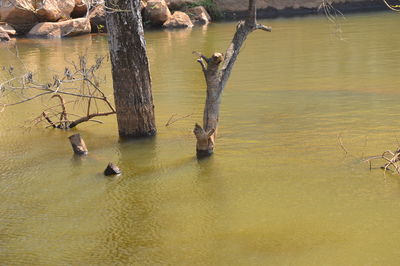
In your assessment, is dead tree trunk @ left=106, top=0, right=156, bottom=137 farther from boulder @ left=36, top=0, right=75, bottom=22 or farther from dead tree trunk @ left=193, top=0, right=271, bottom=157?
boulder @ left=36, top=0, right=75, bottom=22

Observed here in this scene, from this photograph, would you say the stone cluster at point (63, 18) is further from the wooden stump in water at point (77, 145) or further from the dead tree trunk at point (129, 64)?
the wooden stump in water at point (77, 145)

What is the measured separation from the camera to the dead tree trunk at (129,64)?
286 inches

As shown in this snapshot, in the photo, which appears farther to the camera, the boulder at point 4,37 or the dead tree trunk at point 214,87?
the boulder at point 4,37

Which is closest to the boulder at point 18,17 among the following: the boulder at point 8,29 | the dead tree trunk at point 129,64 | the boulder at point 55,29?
the boulder at point 8,29

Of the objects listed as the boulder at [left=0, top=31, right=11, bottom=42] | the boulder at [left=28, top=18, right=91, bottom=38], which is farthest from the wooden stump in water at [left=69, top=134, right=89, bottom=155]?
the boulder at [left=28, top=18, right=91, bottom=38]

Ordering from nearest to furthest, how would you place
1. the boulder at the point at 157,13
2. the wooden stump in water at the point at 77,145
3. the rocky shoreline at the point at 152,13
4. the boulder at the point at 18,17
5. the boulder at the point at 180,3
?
the wooden stump in water at the point at 77,145, the rocky shoreline at the point at 152,13, the boulder at the point at 18,17, the boulder at the point at 157,13, the boulder at the point at 180,3

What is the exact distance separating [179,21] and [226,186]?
18.2 m

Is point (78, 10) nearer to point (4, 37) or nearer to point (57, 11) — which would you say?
point (57, 11)

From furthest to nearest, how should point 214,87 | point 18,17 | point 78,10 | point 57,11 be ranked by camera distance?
1. point 78,10
2. point 57,11
3. point 18,17
4. point 214,87

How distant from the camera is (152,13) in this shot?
2342 centimetres

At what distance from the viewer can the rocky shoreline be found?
21578mm

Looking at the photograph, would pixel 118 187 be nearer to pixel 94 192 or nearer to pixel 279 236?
pixel 94 192

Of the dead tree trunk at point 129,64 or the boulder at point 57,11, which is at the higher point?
the dead tree trunk at point 129,64

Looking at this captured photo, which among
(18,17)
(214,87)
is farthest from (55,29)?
(214,87)
